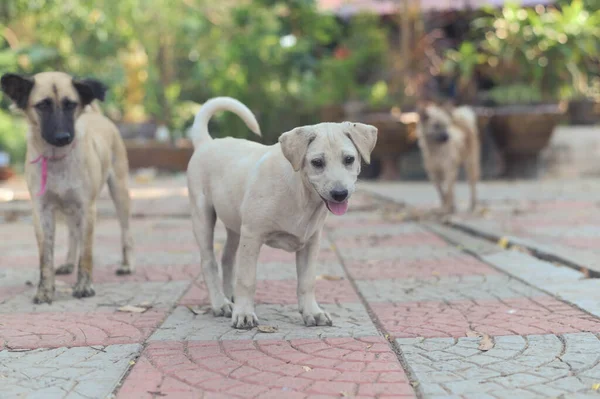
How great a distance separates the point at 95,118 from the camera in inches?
240

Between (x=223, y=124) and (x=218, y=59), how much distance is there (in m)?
4.13

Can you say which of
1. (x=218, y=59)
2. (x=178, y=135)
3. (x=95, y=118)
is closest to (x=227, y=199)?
(x=95, y=118)

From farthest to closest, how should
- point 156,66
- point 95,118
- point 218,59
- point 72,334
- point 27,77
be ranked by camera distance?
point 156,66, point 218,59, point 95,118, point 27,77, point 72,334

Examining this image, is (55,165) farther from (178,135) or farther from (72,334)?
(178,135)

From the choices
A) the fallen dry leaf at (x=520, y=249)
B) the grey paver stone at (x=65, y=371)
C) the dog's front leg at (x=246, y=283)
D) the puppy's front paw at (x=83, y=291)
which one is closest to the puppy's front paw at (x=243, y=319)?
the dog's front leg at (x=246, y=283)

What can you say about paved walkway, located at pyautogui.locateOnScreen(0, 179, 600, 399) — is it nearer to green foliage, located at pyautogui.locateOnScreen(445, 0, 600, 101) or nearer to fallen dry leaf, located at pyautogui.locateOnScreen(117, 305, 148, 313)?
fallen dry leaf, located at pyautogui.locateOnScreen(117, 305, 148, 313)

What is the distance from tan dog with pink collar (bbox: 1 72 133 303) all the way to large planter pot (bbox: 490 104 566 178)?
11.3 meters

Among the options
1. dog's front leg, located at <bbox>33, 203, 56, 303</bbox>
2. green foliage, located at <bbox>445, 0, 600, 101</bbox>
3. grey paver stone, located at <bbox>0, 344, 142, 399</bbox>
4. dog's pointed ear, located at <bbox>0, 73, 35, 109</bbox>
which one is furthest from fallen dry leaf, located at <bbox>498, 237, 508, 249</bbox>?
green foliage, located at <bbox>445, 0, 600, 101</bbox>

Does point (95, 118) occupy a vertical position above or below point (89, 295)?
above

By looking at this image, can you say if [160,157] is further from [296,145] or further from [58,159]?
[296,145]

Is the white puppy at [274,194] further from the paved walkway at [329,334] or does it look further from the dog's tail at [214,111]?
the paved walkway at [329,334]

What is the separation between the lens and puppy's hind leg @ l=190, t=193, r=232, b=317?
4527mm

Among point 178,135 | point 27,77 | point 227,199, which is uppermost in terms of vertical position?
point 27,77

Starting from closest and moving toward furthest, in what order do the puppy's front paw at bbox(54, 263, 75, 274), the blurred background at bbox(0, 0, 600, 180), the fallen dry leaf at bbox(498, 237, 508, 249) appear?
1. the puppy's front paw at bbox(54, 263, 75, 274)
2. the fallen dry leaf at bbox(498, 237, 508, 249)
3. the blurred background at bbox(0, 0, 600, 180)
